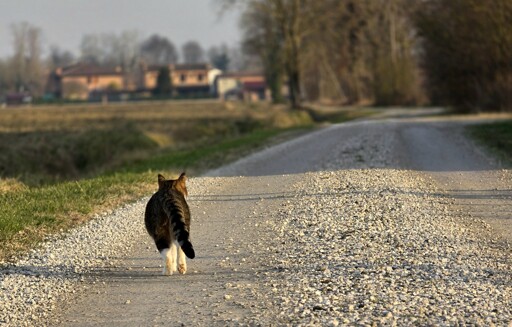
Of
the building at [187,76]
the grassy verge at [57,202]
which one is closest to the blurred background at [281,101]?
the grassy verge at [57,202]

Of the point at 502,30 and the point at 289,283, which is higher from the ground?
the point at 502,30

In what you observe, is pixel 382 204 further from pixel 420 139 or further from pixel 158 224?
pixel 420 139

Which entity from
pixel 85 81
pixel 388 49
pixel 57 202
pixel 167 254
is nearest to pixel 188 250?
pixel 167 254

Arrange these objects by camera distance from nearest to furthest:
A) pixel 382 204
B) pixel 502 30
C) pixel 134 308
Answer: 1. pixel 134 308
2. pixel 382 204
3. pixel 502 30

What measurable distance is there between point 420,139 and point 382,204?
51.7 ft

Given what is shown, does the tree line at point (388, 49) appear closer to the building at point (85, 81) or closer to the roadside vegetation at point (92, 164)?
the roadside vegetation at point (92, 164)

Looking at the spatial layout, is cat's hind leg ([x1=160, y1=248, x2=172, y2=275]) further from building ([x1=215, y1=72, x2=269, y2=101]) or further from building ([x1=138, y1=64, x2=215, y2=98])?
building ([x1=138, y1=64, x2=215, y2=98])

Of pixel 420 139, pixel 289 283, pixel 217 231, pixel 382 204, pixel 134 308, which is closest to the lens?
pixel 134 308

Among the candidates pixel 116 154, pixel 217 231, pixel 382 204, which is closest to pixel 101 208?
pixel 217 231

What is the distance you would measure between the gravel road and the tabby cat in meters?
0.23

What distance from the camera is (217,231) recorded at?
41.7 ft

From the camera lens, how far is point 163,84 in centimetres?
15188

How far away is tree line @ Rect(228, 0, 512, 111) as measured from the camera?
45375 mm

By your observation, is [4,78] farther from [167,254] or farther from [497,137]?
[167,254]
